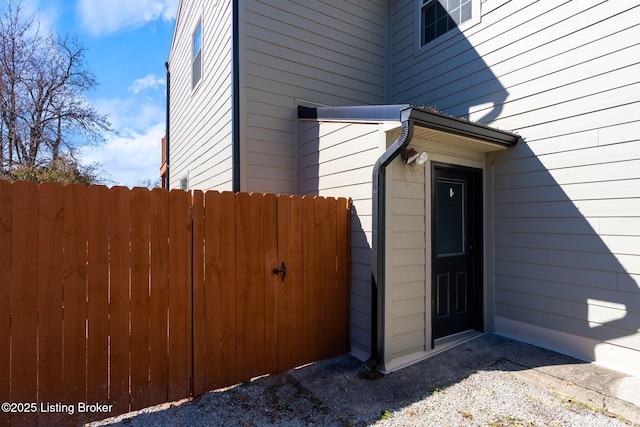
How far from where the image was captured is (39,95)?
1072 centimetres

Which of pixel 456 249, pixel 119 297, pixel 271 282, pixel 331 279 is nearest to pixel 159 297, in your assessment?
pixel 119 297

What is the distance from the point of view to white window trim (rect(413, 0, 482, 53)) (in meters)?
4.61

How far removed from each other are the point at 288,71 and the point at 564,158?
12.3 feet

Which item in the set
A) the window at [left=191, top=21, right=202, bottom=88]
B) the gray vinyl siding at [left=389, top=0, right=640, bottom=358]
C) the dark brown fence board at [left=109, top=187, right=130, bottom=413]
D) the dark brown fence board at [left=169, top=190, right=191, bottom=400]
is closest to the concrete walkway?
the gray vinyl siding at [left=389, top=0, right=640, bottom=358]

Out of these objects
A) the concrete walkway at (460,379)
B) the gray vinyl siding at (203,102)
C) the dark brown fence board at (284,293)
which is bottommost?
the concrete walkway at (460,379)

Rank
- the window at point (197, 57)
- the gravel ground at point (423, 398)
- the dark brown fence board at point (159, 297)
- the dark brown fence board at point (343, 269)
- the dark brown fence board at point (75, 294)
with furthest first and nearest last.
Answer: the window at point (197, 57) < the dark brown fence board at point (343, 269) < the dark brown fence board at point (159, 297) < the gravel ground at point (423, 398) < the dark brown fence board at point (75, 294)

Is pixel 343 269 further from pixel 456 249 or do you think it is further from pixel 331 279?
pixel 456 249

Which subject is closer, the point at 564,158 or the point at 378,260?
the point at 378,260

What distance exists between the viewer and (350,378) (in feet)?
10.1

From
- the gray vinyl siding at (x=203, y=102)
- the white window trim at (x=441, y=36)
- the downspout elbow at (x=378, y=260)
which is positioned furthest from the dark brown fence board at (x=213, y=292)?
the white window trim at (x=441, y=36)

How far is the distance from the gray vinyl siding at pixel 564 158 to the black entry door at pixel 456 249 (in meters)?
0.27

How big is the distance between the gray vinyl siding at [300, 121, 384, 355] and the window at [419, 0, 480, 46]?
8.77 feet

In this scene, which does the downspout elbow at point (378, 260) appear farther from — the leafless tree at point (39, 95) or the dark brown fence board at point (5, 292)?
the leafless tree at point (39, 95)

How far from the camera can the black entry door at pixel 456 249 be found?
3.83 metres
